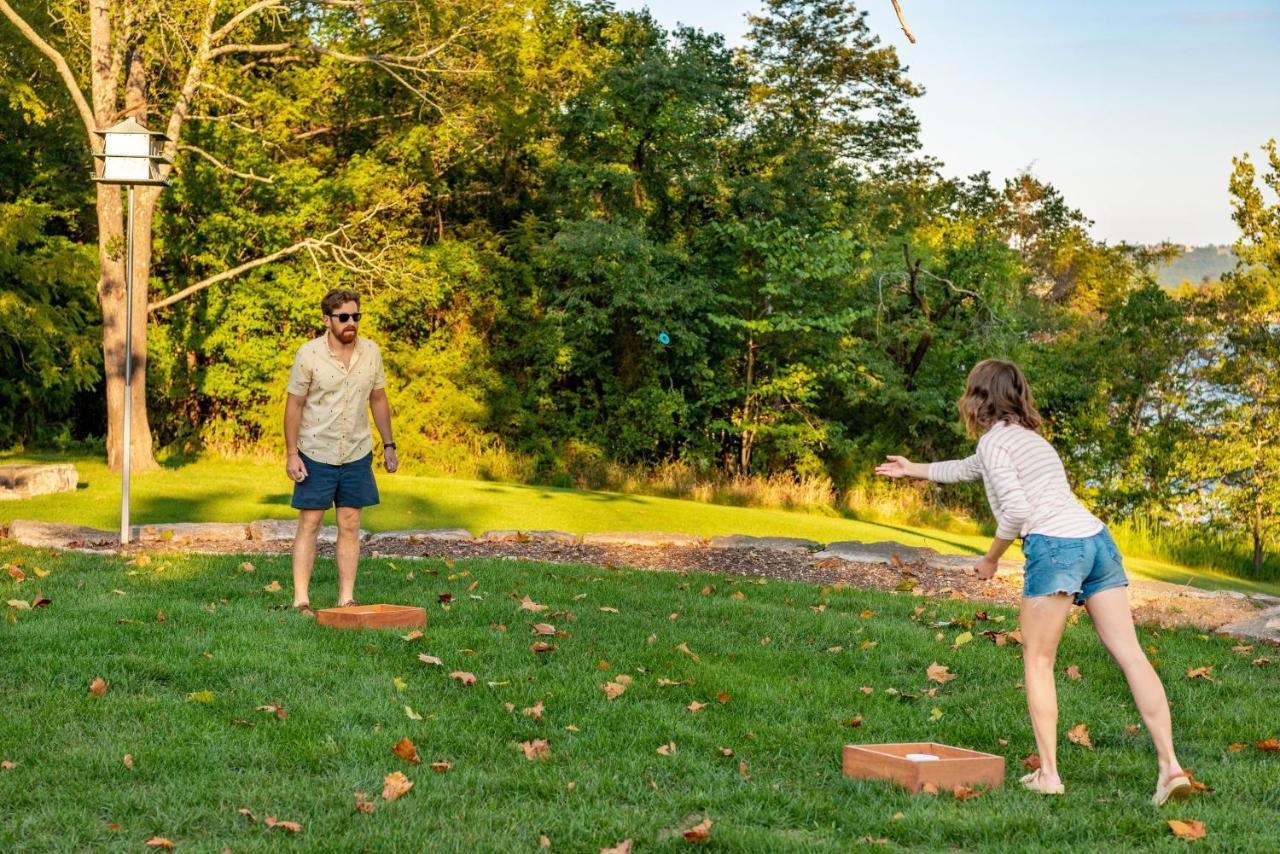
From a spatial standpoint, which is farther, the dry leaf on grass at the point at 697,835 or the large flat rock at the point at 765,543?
the large flat rock at the point at 765,543

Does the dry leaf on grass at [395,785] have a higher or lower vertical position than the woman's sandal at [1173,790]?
higher

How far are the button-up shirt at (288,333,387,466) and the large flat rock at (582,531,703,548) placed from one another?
17.5ft

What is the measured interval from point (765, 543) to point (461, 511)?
12.4ft

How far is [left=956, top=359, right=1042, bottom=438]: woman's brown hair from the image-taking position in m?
4.99

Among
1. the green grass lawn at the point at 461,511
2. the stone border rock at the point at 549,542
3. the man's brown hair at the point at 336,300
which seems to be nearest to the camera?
the man's brown hair at the point at 336,300

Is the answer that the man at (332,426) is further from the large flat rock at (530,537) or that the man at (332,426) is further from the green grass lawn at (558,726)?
the large flat rock at (530,537)

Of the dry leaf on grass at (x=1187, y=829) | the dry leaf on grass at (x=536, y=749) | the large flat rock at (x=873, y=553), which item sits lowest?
the large flat rock at (x=873, y=553)

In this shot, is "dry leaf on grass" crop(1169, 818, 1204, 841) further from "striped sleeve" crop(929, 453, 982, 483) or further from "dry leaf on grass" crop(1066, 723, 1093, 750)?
"striped sleeve" crop(929, 453, 982, 483)

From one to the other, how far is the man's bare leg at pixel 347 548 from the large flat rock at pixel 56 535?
4.22 m

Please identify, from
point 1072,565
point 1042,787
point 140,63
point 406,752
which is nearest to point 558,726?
point 406,752

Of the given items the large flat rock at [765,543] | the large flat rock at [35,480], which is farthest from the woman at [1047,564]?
the large flat rock at [35,480]

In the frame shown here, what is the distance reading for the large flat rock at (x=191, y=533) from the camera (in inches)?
456

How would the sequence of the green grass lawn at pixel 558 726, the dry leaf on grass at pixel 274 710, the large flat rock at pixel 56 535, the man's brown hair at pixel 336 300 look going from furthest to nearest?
the large flat rock at pixel 56 535 < the man's brown hair at pixel 336 300 < the dry leaf on grass at pixel 274 710 < the green grass lawn at pixel 558 726

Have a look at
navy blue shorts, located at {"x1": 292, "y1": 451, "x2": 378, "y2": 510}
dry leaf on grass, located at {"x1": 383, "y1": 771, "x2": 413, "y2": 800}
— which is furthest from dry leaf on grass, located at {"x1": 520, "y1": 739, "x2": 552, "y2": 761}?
navy blue shorts, located at {"x1": 292, "y1": 451, "x2": 378, "y2": 510}
